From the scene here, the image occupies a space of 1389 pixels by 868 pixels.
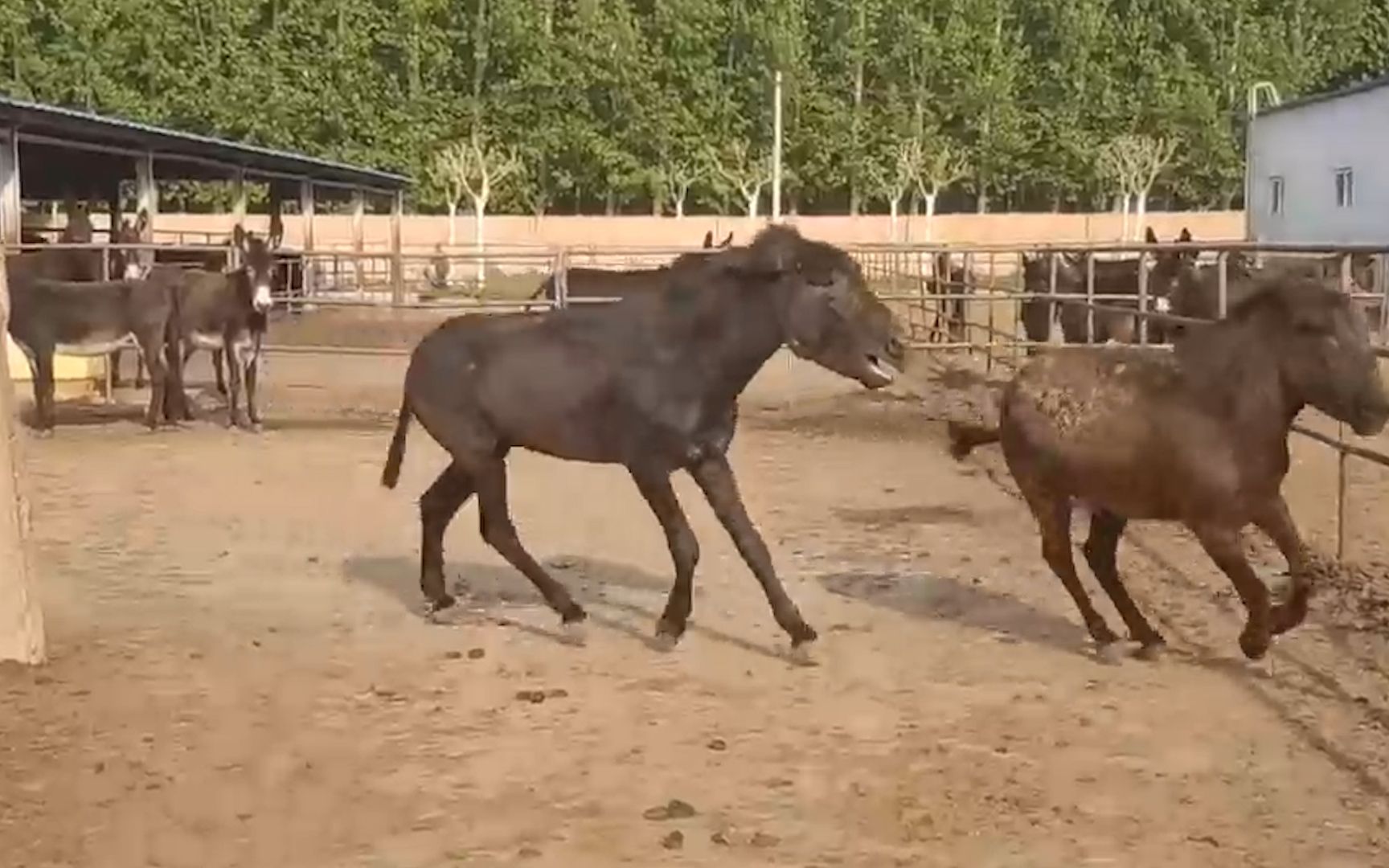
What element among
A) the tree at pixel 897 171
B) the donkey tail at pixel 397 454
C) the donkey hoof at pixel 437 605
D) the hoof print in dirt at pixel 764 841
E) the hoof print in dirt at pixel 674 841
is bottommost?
the hoof print in dirt at pixel 764 841

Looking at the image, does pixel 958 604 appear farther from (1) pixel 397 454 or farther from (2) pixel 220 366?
(2) pixel 220 366

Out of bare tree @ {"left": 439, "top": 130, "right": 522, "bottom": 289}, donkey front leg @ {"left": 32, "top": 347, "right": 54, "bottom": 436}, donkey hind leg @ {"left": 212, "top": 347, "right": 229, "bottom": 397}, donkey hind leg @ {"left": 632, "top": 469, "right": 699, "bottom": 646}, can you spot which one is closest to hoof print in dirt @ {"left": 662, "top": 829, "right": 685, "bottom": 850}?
donkey hind leg @ {"left": 632, "top": 469, "right": 699, "bottom": 646}

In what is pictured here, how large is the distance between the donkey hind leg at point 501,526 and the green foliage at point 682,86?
170 ft

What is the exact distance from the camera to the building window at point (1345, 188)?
29.9 meters

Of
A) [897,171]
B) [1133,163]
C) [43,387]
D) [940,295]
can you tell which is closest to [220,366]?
[43,387]

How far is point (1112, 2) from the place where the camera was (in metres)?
67.9

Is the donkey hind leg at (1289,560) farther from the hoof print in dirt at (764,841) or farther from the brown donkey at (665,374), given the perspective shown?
the hoof print in dirt at (764,841)

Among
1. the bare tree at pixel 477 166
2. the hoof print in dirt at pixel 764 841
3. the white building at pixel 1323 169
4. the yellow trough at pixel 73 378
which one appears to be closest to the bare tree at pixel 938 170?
the bare tree at pixel 477 166

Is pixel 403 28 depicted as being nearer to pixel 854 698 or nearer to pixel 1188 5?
pixel 1188 5

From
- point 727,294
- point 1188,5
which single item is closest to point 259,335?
point 727,294

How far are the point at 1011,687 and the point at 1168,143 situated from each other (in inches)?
2268

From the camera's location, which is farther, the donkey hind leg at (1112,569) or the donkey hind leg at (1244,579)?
the donkey hind leg at (1112,569)

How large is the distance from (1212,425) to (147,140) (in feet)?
68.5

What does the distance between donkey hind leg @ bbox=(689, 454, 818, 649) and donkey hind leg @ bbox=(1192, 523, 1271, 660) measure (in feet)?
4.85
